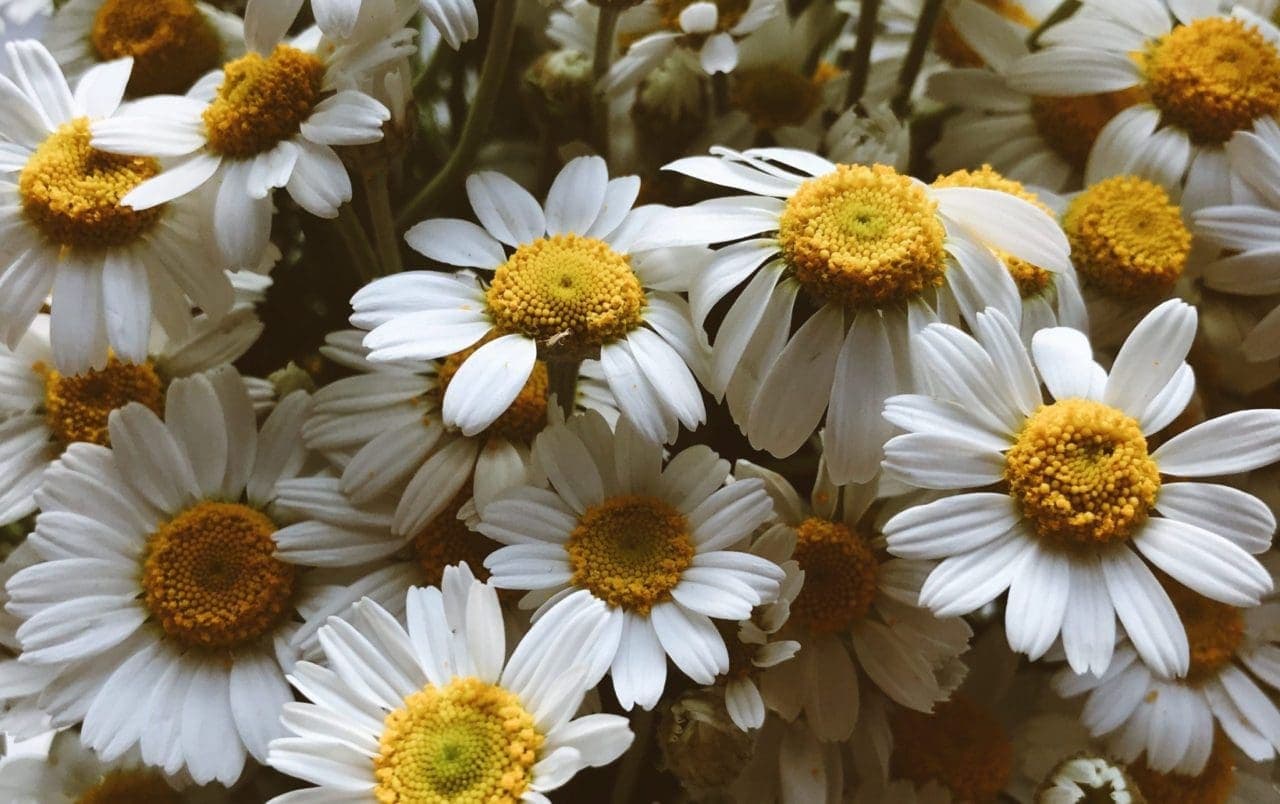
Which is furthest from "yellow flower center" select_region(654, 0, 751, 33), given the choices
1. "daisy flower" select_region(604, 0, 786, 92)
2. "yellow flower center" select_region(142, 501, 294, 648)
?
"yellow flower center" select_region(142, 501, 294, 648)

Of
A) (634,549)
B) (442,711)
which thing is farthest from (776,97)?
(442,711)

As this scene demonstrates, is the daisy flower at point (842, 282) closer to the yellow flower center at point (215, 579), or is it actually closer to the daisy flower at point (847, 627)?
the daisy flower at point (847, 627)

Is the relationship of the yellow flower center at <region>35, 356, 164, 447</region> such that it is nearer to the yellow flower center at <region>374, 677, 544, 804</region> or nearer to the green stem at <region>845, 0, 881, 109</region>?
the yellow flower center at <region>374, 677, 544, 804</region>

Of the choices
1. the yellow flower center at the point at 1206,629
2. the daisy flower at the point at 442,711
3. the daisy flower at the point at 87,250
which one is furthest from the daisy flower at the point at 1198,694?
the daisy flower at the point at 87,250

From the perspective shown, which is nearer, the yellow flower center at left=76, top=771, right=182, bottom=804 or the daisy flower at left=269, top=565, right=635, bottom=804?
the daisy flower at left=269, top=565, right=635, bottom=804

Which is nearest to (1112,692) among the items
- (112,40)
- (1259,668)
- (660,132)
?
(1259,668)

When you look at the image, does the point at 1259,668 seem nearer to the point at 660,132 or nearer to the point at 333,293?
the point at 660,132

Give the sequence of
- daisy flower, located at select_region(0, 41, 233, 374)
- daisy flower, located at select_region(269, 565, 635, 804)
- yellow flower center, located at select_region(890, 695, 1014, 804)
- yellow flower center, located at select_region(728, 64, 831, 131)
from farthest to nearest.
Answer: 1. yellow flower center, located at select_region(728, 64, 831, 131)
2. yellow flower center, located at select_region(890, 695, 1014, 804)
3. daisy flower, located at select_region(0, 41, 233, 374)
4. daisy flower, located at select_region(269, 565, 635, 804)
